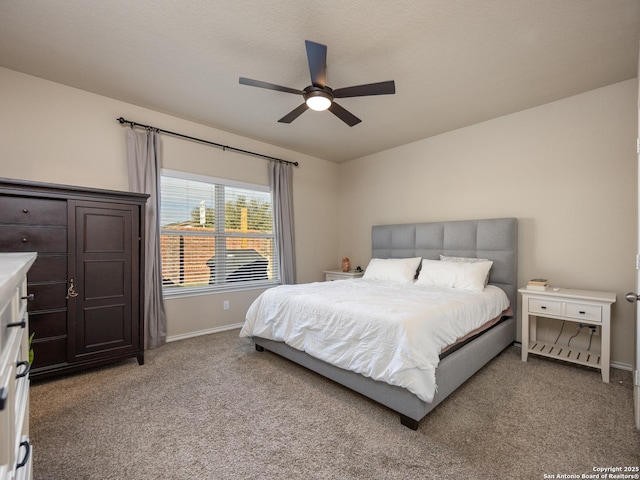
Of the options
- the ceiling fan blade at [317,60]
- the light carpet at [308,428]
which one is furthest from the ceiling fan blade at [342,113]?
the light carpet at [308,428]

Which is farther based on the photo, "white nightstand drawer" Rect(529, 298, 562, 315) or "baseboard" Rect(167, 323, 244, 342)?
"baseboard" Rect(167, 323, 244, 342)

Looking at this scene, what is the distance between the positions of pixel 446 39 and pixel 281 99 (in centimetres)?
166

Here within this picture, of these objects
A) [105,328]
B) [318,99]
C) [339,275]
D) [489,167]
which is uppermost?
[318,99]

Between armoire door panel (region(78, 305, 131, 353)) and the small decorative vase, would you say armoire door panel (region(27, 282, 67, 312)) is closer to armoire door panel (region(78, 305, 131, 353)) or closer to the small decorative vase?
armoire door panel (region(78, 305, 131, 353))

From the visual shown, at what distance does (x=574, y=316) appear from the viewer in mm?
2713

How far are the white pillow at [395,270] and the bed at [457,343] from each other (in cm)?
26

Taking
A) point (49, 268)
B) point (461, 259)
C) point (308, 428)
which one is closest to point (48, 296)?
point (49, 268)

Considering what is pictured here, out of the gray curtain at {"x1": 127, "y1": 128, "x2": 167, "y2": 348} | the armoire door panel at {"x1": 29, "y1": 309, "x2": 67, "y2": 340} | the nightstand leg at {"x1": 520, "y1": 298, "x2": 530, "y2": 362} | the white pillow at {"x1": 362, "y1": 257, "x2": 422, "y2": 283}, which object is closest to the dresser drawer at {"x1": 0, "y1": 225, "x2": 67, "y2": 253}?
the armoire door panel at {"x1": 29, "y1": 309, "x2": 67, "y2": 340}

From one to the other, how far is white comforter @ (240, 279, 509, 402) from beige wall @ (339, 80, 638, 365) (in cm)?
82

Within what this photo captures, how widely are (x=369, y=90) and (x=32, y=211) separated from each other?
2846mm

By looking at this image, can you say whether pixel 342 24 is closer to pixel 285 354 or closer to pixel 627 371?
pixel 285 354

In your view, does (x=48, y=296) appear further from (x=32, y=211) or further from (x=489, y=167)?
(x=489, y=167)

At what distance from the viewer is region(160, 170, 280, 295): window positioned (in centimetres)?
374

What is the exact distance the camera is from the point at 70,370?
2.55m
